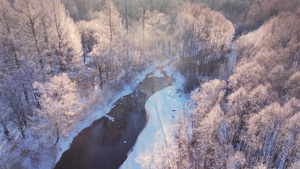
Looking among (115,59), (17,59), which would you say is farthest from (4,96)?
(115,59)

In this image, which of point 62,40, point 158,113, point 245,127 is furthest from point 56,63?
point 245,127

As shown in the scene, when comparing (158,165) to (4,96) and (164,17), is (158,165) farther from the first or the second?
(164,17)

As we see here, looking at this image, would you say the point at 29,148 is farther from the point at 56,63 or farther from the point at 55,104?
the point at 56,63

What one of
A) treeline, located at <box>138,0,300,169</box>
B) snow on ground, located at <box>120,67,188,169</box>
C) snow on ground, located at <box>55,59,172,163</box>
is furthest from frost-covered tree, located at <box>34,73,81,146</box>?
treeline, located at <box>138,0,300,169</box>

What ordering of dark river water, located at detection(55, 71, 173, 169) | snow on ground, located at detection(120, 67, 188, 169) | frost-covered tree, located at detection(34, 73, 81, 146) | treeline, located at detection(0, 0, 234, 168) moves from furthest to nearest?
snow on ground, located at detection(120, 67, 188, 169) < dark river water, located at detection(55, 71, 173, 169) < treeline, located at detection(0, 0, 234, 168) < frost-covered tree, located at detection(34, 73, 81, 146)

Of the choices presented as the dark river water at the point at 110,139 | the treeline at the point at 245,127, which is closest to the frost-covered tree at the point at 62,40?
the dark river water at the point at 110,139

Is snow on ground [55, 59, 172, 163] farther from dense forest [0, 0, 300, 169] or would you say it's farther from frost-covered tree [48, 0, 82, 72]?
frost-covered tree [48, 0, 82, 72]

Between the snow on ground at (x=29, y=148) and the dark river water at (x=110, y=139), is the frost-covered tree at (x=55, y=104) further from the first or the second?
the dark river water at (x=110, y=139)
